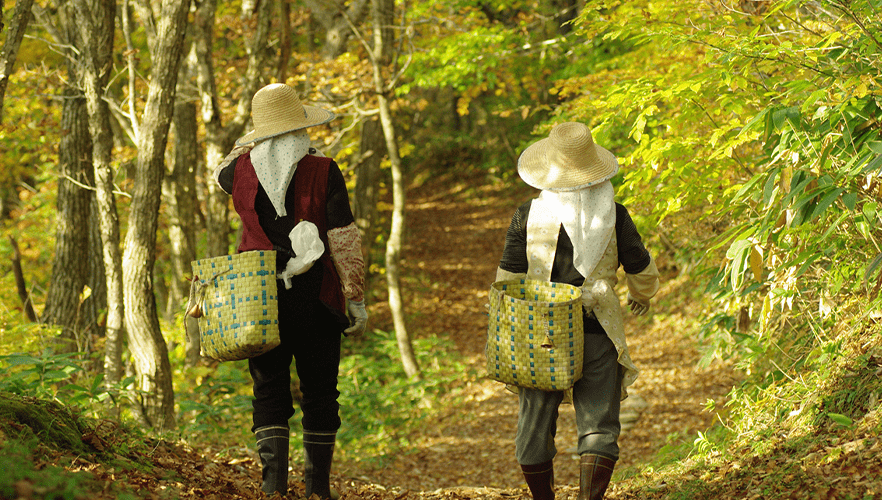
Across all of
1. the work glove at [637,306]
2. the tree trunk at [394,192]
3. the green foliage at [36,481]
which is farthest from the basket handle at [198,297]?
the tree trunk at [394,192]

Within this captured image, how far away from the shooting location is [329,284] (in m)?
3.49

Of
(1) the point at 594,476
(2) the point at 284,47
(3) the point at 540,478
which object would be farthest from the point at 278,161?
(2) the point at 284,47

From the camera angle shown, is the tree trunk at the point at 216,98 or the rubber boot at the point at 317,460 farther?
the tree trunk at the point at 216,98

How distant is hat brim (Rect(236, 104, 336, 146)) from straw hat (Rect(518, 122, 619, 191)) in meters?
1.12

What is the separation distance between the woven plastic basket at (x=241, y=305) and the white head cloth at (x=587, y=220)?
1.36m

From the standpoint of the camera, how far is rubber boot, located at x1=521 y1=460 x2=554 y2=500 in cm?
339

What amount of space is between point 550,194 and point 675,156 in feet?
5.64

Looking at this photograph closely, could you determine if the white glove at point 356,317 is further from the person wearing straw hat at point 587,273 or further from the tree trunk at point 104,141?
the tree trunk at point 104,141

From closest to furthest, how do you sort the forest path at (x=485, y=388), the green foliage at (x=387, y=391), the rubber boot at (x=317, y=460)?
1. the rubber boot at (x=317, y=460)
2. the forest path at (x=485, y=388)
3. the green foliage at (x=387, y=391)

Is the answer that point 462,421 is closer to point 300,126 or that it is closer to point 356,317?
point 356,317

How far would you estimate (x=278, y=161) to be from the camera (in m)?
3.49

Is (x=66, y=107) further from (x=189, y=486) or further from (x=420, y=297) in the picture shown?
(x=420, y=297)

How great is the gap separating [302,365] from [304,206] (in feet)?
2.60

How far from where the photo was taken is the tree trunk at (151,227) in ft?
19.0
